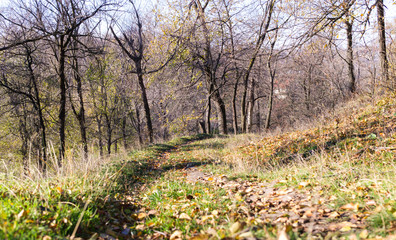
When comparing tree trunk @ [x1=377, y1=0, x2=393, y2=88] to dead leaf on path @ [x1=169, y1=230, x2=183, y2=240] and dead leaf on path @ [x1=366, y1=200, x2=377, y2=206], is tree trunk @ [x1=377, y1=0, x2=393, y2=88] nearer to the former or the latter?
dead leaf on path @ [x1=366, y1=200, x2=377, y2=206]

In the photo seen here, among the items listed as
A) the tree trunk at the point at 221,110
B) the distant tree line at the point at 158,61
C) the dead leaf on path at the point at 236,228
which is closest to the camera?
the dead leaf on path at the point at 236,228

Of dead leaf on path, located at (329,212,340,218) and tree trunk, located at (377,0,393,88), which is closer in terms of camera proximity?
dead leaf on path, located at (329,212,340,218)

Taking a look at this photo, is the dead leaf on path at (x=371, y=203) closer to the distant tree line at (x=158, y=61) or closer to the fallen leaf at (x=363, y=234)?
the fallen leaf at (x=363, y=234)

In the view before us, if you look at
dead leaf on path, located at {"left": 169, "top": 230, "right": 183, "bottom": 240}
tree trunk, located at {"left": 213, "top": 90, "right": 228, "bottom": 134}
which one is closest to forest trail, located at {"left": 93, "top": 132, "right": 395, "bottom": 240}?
dead leaf on path, located at {"left": 169, "top": 230, "right": 183, "bottom": 240}

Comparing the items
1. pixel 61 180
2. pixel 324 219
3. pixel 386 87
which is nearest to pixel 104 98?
pixel 61 180

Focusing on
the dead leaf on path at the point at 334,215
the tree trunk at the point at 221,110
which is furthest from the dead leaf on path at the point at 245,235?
the tree trunk at the point at 221,110

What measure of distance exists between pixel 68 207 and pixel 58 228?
46cm

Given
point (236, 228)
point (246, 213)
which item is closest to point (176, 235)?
point (236, 228)

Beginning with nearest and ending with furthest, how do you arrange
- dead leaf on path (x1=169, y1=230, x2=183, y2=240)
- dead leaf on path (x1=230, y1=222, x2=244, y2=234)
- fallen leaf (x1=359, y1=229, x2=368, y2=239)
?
1. fallen leaf (x1=359, y1=229, x2=368, y2=239)
2. dead leaf on path (x1=230, y1=222, x2=244, y2=234)
3. dead leaf on path (x1=169, y1=230, x2=183, y2=240)

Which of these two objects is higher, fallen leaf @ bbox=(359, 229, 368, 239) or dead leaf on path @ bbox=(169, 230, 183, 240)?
fallen leaf @ bbox=(359, 229, 368, 239)

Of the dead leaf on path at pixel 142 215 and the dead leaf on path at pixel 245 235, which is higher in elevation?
the dead leaf on path at pixel 245 235

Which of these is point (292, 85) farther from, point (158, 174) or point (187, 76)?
point (158, 174)

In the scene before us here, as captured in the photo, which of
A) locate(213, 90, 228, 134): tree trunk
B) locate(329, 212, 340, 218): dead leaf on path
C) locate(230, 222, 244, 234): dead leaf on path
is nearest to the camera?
locate(230, 222, 244, 234): dead leaf on path

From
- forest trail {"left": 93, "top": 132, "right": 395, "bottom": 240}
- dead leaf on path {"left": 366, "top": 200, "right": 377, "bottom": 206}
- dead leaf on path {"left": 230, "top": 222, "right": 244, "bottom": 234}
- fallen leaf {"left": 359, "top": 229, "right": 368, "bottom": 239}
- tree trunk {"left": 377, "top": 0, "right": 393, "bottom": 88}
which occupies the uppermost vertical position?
tree trunk {"left": 377, "top": 0, "right": 393, "bottom": 88}
